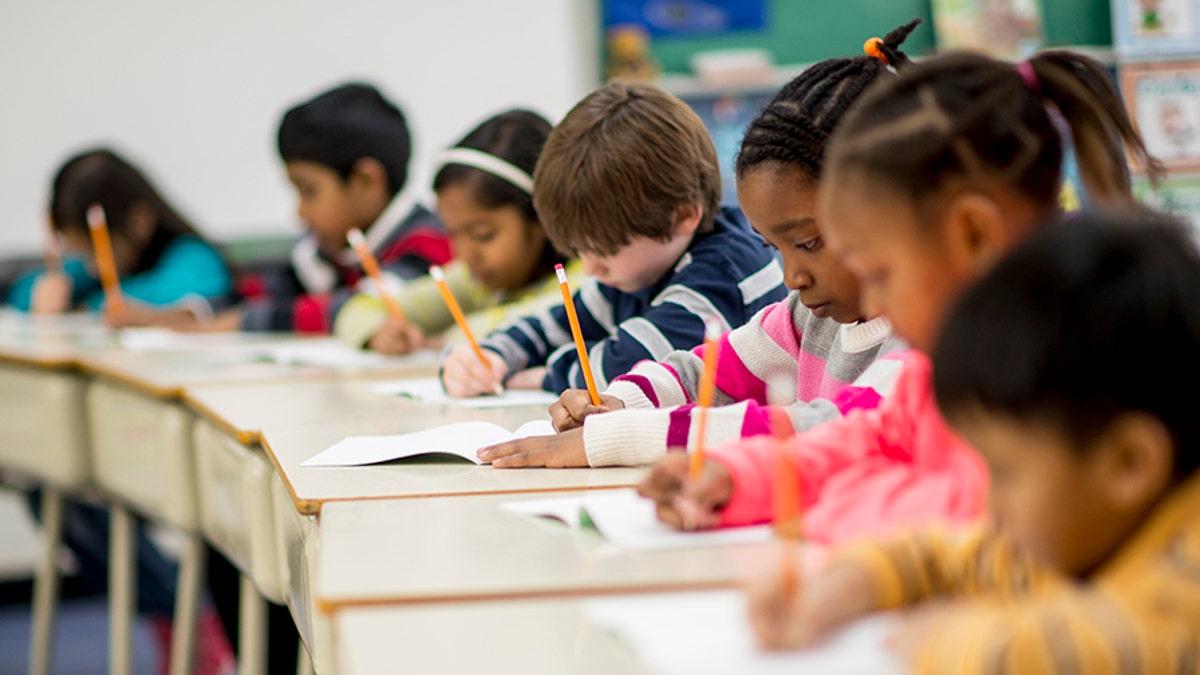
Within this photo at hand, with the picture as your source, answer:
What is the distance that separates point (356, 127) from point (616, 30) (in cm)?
142

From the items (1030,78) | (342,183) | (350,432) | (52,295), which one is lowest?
(52,295)

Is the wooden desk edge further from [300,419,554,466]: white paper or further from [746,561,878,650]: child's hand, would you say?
[300,419,554,466]: white paper

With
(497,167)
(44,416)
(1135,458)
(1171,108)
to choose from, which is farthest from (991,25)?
(1135,458)

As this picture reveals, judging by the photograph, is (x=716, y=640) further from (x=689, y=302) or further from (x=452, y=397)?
(x=452, y=397)

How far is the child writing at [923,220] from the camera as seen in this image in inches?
30.7

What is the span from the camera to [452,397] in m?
1.76

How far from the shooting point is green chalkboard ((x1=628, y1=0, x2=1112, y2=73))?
4.11 m

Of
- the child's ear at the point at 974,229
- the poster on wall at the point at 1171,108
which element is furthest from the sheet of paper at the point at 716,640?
the poster on wall at the point at 1171,108

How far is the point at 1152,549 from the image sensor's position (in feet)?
1.95

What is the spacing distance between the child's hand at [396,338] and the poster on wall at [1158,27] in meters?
2.75

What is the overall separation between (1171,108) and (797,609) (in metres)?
3.64

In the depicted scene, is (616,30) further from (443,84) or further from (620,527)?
(620,527)

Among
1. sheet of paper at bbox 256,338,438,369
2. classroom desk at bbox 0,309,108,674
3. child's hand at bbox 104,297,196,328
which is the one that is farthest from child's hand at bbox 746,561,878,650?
child's hand at bbox 104,297,196,328

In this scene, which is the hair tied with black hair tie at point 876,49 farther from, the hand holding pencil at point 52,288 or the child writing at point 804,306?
the hand holding pencil at point 52,288
